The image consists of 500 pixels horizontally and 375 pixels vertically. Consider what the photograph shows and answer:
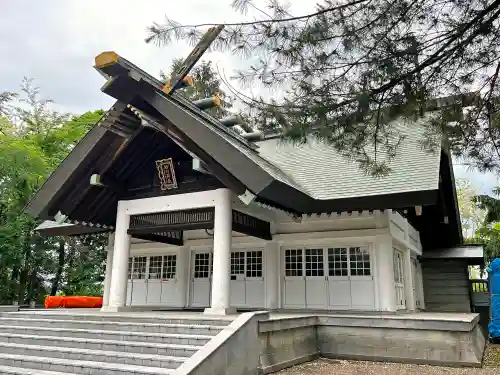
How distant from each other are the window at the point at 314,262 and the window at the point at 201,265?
2808mm

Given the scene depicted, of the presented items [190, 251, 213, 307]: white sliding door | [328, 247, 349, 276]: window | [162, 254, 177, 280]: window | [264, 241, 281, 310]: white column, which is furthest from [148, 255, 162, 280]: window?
[328, 247, 349, 276]: window

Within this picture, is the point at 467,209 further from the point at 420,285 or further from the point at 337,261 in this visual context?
the point at 337,261

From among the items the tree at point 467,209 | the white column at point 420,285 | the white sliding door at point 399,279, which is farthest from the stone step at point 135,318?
the tree at point 467,209

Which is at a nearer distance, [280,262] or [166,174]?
[166,174]

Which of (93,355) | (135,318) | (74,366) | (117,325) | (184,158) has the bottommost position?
(74,366)

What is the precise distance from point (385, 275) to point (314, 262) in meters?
1.63

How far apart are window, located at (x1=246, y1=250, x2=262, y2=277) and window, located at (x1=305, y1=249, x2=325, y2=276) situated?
1204mm

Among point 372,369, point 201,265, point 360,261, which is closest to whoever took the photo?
point 372,369

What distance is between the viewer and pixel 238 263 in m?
10.8

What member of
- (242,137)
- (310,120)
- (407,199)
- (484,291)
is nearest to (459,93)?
(310,120)

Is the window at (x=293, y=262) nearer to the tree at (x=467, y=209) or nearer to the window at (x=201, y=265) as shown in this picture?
the window at (x=201, y=265)

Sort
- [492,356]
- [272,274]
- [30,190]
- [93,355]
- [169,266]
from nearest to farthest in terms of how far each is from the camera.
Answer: [93,355] < [492,356] < [272,274] < [169,266] < [30,190]

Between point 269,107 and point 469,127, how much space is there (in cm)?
222

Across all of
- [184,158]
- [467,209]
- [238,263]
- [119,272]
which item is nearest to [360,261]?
[238,263]
